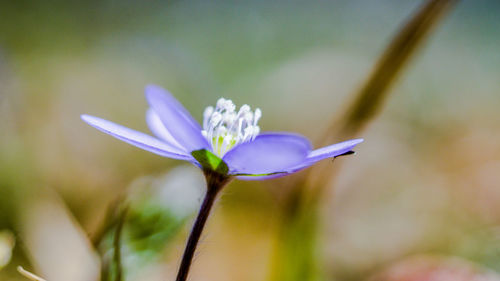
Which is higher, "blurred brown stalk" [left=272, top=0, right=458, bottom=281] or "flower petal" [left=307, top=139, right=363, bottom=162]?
"blurred brown stalk" [left=272, top=0, right=458, bottom=281]

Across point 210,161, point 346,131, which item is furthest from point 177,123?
point 346,131

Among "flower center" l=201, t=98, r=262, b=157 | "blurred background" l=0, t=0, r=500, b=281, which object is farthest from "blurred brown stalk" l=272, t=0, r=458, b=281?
"flower center" l=201, t=98, r=262, b=157

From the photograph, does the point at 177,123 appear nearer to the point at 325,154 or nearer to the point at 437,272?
the point at 325,154

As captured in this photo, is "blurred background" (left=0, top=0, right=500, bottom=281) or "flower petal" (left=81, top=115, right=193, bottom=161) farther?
"blurred background" (left=0, top=0, right=500, bottom=281)

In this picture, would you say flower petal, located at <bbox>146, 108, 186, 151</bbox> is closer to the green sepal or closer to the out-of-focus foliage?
the green sepal

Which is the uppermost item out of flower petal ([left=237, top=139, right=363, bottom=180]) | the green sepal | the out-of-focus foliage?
flower petal ([left=237, top=139, right=363, bottom=180])

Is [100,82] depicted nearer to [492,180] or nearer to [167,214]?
[167,214]

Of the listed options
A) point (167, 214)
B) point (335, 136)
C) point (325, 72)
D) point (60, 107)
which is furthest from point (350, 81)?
point (167, 214)

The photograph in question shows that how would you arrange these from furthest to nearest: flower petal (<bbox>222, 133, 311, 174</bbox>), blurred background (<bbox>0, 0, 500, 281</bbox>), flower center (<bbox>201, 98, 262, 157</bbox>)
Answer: blurred background (<bbox>0, 0, 500, 281</bbox>) < flower center (<bbox>201, 98, 262, 157</bbox>) < flower petal (<bbox>222, 133, 311, 174</bbox>)
